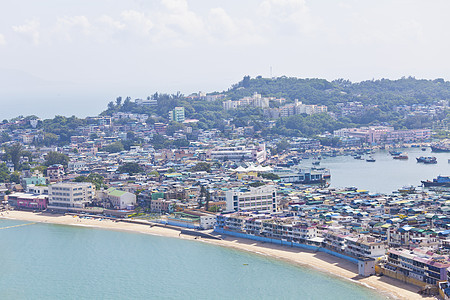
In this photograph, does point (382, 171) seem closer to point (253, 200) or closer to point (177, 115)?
point (253, 200)

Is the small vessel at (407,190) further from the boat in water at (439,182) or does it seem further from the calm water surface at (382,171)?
the boat in water at (439,182)

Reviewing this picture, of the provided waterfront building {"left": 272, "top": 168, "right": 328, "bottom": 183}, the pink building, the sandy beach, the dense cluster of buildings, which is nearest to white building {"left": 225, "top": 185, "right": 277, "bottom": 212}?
the dense cluster of buildings

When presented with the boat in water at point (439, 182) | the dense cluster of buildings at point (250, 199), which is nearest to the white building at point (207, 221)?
the dense cluster of buildings at point (250, 199)

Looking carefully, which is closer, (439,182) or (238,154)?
(439,182)

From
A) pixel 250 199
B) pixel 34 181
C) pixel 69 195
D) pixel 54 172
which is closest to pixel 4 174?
pixel 54 172

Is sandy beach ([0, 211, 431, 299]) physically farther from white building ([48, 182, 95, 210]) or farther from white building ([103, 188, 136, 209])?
white building ([103, 188, 136, 209])

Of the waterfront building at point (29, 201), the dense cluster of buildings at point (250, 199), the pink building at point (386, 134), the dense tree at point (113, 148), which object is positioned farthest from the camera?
the pink building at point (386, 134)

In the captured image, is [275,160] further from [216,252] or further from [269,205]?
[216,252]

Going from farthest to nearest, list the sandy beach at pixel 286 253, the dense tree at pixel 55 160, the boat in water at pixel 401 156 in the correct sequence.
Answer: the boat in water at pixel 401 156 < the dense tree at pixel 55 160 < the sandy beach at pixel 286 253
